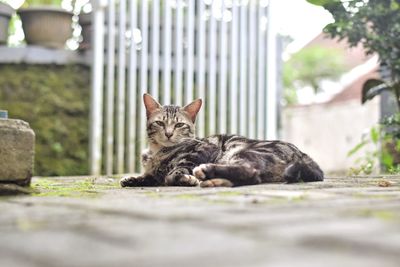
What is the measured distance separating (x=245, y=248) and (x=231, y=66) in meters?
5.75

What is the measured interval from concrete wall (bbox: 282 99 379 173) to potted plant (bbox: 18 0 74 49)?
4459 mm

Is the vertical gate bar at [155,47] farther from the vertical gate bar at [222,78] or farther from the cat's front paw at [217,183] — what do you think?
the cat's front paw at [217,183]

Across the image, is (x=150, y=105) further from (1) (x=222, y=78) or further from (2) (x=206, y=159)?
(1) (x=222, y=78)

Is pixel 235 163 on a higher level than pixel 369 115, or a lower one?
lower

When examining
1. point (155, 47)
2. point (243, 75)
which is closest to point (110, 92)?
point (155, 47)

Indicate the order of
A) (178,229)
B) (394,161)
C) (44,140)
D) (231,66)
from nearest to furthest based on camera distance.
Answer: (178,229), (394,161), (44,140), (231,66)

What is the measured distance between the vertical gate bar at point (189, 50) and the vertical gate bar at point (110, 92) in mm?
827

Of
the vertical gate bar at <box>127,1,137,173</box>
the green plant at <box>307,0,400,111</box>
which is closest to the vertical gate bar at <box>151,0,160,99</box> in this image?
the vertical gate bar at <box>127,1,137,173</box>

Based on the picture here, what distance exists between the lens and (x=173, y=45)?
6.78 meters

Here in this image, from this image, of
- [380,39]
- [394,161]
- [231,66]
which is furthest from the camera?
[231,66]

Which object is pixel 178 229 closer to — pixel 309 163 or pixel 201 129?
pixel 309 163

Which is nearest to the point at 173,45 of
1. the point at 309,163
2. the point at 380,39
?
the point at 380,39

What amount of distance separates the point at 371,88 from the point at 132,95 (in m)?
2.48

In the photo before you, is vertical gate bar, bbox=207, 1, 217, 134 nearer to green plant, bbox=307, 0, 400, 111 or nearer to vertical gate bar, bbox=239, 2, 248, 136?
vertical gate bar, bbox=239, 2, 248, 136
